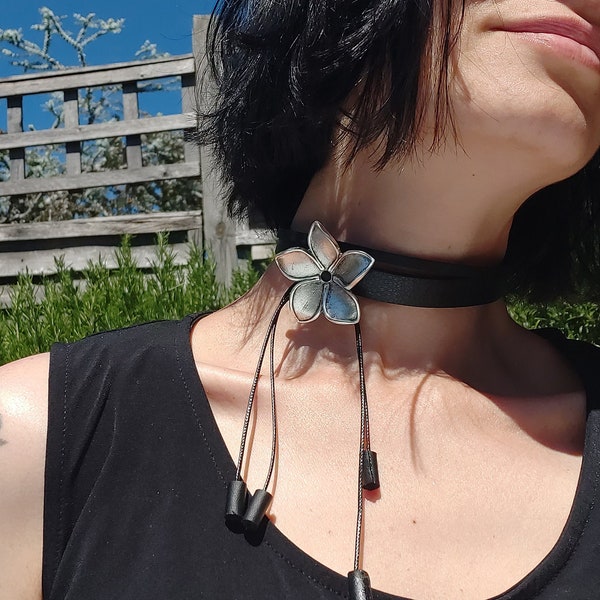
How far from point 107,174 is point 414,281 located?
280 cm

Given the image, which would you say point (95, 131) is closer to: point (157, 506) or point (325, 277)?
point (325, 277)

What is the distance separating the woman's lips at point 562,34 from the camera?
32.2 inches

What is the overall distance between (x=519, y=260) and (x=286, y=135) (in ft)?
1.80

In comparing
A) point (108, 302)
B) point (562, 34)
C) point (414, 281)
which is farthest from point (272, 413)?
point (108, 302)

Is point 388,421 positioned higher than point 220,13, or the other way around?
point 220,13

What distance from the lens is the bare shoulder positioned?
0.77 m

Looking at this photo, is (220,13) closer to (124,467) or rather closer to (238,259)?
(124,467)

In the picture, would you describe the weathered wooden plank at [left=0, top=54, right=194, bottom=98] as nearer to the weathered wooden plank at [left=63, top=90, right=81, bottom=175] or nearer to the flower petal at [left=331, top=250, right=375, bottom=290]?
the weathered wooden plank at [left=63, top=90, right=81, bottom=175]

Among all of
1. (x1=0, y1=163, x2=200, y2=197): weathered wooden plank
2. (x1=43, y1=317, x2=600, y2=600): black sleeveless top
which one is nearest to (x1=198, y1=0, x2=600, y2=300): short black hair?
(x1=43, y1=317, x2=600, y2=600): black sleeveless top

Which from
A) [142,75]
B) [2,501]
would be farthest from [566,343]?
[142,75]

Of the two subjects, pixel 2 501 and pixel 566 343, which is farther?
pixel 566 343

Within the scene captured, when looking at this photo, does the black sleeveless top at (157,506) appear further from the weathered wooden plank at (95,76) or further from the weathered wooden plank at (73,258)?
the weathered wooden plank at (95,76)

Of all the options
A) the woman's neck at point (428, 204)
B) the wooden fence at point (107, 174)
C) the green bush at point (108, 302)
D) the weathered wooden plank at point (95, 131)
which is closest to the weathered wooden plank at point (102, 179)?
the wooden fence at point (107, 174)

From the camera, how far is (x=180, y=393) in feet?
2.80
